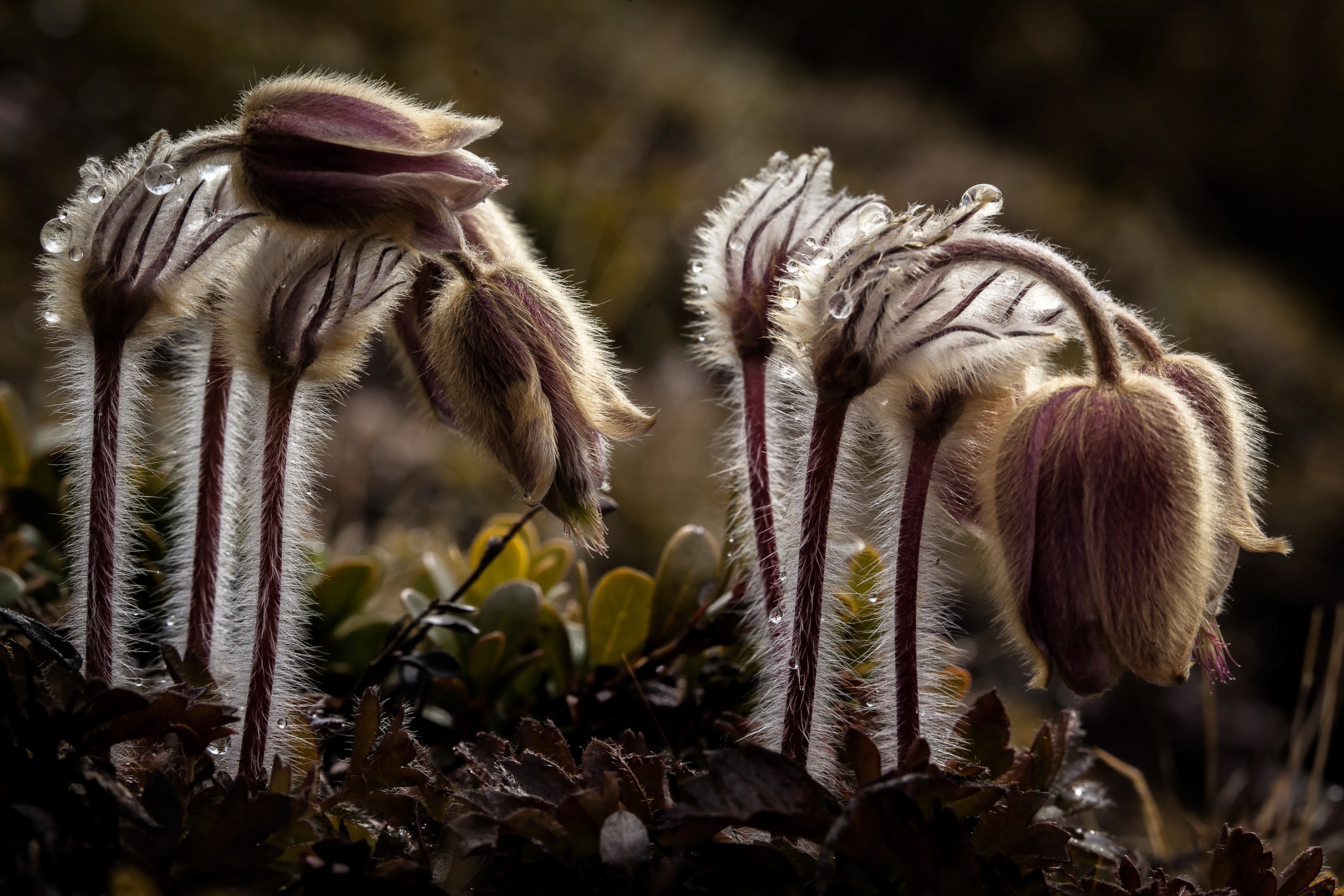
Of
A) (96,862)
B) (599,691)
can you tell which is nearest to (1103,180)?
(599,691)

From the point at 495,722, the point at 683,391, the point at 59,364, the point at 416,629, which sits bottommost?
the point at 495,722

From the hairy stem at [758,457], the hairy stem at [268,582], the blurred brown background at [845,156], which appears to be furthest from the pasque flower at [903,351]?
the hairy stem at [268,582]

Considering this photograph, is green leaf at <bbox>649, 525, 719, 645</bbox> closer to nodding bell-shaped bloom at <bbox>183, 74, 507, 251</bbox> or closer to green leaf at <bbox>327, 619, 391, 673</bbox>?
green leaf at <bbox>327, 619, 391, 673</bbox>

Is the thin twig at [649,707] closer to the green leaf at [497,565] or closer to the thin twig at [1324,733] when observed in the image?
the green leaf at [497,565]

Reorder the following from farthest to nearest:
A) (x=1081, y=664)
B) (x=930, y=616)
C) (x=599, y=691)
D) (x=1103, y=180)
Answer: (x=1103, y=180), (x=599, y=691), (x=930, y=616), (x=1081, y=664)

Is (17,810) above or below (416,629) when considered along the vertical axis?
below

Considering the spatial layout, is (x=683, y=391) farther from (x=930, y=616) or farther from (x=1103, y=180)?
(x=1103, y=180)
